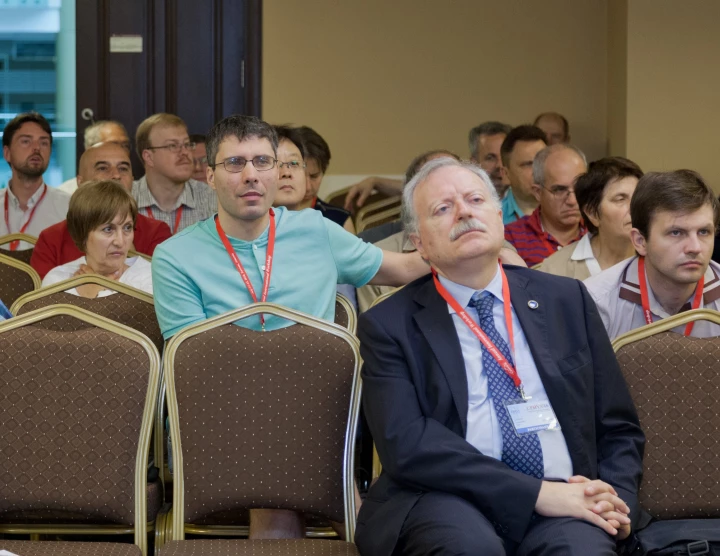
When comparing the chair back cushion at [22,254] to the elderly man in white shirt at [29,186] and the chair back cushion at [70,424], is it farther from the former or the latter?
the chair back cushion at [70,424]

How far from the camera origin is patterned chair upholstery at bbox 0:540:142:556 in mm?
2596

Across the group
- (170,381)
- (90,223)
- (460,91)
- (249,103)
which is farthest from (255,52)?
(170,381)

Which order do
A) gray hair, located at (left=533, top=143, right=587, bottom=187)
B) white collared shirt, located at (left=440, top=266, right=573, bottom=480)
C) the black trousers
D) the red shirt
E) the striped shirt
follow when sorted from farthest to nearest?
gray hair, located at (left=533, top=143, right=587, bottom=187) < the striped shirt < the red shirt < white collared shirt, located at (left=440, top=266, right=573, bottom=480) < the black trousers

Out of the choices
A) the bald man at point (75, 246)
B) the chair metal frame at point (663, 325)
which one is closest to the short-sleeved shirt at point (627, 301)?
the chair metal frame at point (663, 325)

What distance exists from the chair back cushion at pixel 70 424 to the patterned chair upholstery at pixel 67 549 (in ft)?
0.42

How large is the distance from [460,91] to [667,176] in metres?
4.38

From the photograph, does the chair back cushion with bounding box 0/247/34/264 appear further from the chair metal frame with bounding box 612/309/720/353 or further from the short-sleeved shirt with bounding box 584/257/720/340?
the chair metal frame with bounding box 612/309/720/353

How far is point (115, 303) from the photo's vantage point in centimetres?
339

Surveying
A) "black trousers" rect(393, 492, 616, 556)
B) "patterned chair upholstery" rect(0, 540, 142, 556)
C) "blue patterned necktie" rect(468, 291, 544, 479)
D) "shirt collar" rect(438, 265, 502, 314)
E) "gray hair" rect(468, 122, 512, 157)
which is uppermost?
"gray hair" rect(468, 122, 512, 157)

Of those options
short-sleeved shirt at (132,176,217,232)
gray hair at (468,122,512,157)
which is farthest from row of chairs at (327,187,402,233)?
short-sleeved shirt at (132,176,217,232)

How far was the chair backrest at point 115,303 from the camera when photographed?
11.1 feet

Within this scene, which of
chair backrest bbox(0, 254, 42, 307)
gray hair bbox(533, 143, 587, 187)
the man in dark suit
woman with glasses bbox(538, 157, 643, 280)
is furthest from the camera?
gray hair bbox(533, 143, 587, 187)

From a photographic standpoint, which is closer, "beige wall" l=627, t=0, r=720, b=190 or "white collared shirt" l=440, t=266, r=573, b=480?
"white collared shirt" l=440, t=266, r=573, b=480

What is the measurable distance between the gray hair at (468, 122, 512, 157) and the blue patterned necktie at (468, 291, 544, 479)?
13.8 feet
